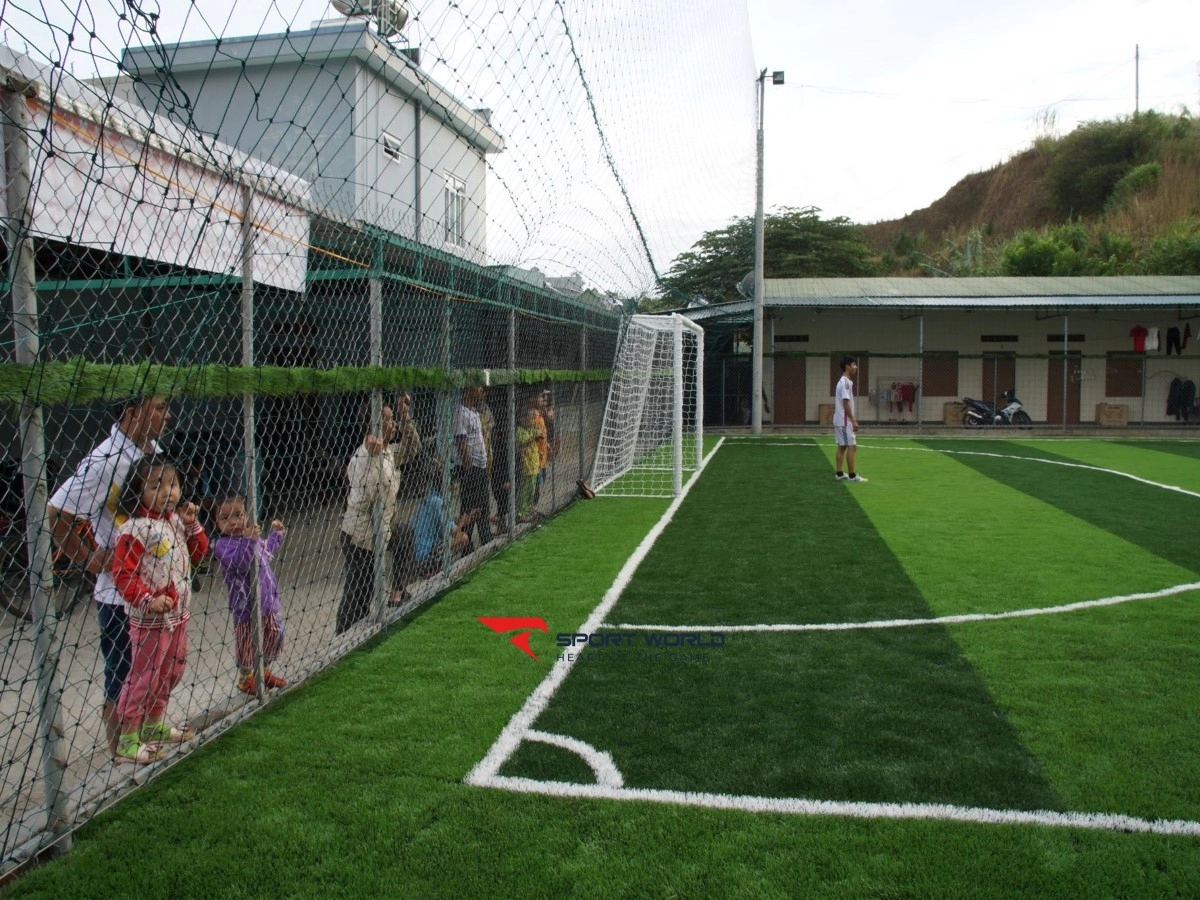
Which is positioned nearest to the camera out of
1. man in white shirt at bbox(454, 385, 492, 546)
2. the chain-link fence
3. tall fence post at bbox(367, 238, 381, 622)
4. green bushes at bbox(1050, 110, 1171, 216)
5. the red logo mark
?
the chain-link fence

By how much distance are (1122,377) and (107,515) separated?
3010 cm

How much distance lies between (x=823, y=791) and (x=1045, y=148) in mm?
73806

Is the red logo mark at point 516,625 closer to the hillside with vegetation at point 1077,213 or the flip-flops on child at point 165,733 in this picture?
the flip-flops on child at point 165,733

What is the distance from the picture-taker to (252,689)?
14.5 feet

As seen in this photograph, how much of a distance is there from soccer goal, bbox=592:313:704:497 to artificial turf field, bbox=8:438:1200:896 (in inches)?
188

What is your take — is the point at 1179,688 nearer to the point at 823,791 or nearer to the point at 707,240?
the point at 823,791

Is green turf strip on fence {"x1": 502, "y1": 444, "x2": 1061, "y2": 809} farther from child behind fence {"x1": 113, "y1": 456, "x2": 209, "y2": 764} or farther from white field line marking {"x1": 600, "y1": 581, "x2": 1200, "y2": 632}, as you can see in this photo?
child behind fence {"x1": 113, "y1": 456, "x2": 209, "y2": 764}

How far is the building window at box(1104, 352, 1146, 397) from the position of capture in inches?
1075

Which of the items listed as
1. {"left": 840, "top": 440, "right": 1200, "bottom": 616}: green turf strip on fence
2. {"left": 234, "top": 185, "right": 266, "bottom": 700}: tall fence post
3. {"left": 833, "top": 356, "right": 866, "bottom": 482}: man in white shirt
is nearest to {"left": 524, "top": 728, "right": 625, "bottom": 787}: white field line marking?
{"left": 234, "top": 185, "right": 266, "bottom": 700}: tall fence post

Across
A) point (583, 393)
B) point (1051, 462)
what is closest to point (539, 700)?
point (583, 393)

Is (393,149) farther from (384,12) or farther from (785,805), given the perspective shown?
(785,805)

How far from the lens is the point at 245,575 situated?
4441mm

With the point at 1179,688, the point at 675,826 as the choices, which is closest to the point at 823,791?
the point at 675,826

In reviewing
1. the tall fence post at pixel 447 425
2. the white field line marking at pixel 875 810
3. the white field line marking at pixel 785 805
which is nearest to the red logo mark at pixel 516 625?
the tall fence post at pixel 447 425
